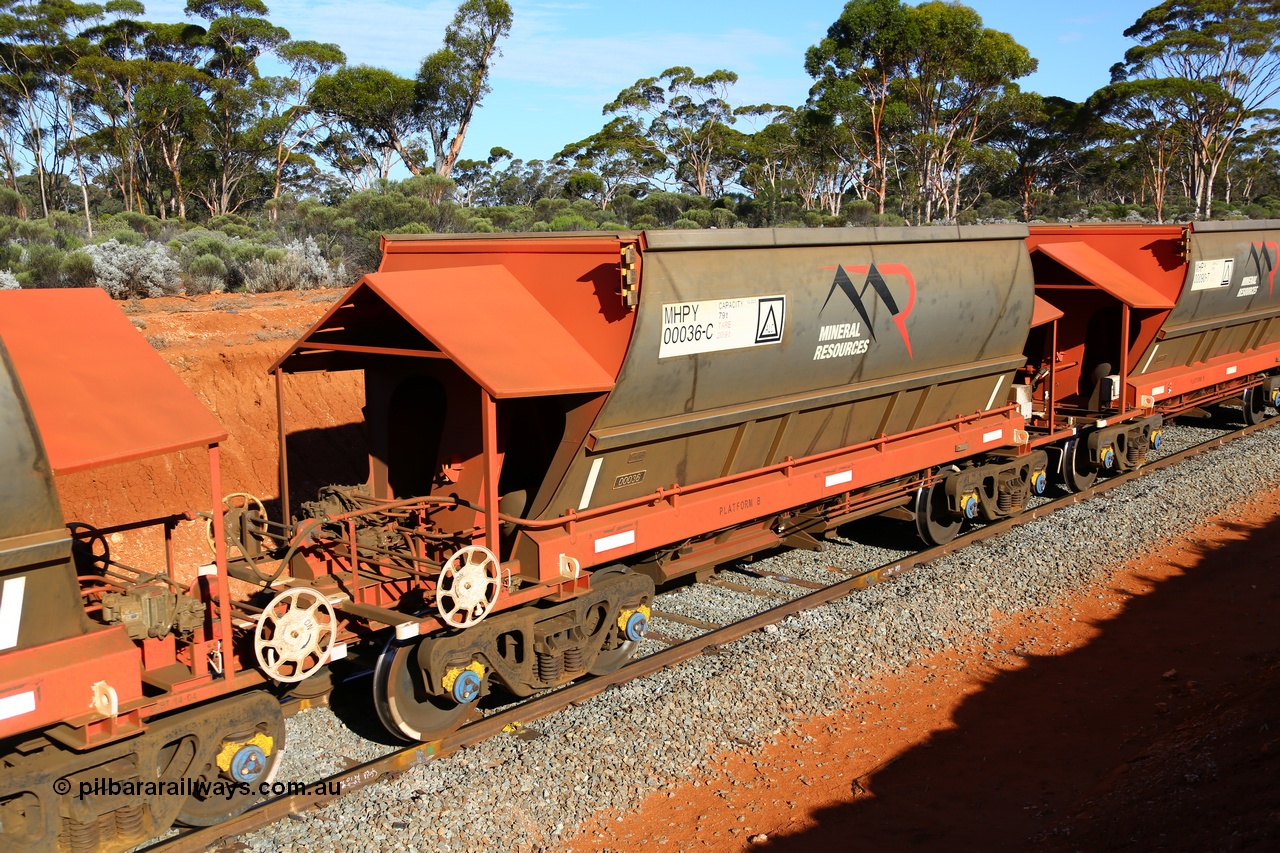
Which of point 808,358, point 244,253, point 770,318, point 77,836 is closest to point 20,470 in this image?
point 77,836

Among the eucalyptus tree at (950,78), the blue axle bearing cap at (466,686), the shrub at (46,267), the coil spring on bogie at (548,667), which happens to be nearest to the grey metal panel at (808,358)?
the coil spring on bogie at (548,667)

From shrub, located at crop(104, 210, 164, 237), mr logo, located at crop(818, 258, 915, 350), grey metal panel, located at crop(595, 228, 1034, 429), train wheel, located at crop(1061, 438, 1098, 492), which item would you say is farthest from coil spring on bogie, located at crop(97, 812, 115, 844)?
shrub, located at crop(104, 210, 164, 237)

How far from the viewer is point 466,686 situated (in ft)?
22.3

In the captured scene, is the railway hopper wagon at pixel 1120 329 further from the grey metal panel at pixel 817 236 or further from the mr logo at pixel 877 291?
the mr logo at pixel 877 291

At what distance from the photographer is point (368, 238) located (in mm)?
24344

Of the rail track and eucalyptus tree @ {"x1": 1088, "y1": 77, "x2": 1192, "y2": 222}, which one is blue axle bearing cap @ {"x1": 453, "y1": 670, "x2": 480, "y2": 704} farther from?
eucalyptus tree @ {"x1": 1088, "y1": 77, "x2": 1192, "y2": 222}

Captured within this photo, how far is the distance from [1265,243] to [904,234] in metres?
9.70

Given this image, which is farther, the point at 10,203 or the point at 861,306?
the point at 10,203

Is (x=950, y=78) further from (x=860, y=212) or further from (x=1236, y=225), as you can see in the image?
Result: (x=1236, y=225)

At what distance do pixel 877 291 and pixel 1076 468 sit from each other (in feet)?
19.4

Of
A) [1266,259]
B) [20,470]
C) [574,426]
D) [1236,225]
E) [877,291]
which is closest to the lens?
[20,470]

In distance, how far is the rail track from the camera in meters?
5.89

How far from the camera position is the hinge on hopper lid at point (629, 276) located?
698 cm

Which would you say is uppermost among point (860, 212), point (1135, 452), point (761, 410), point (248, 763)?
point (860, 212)
